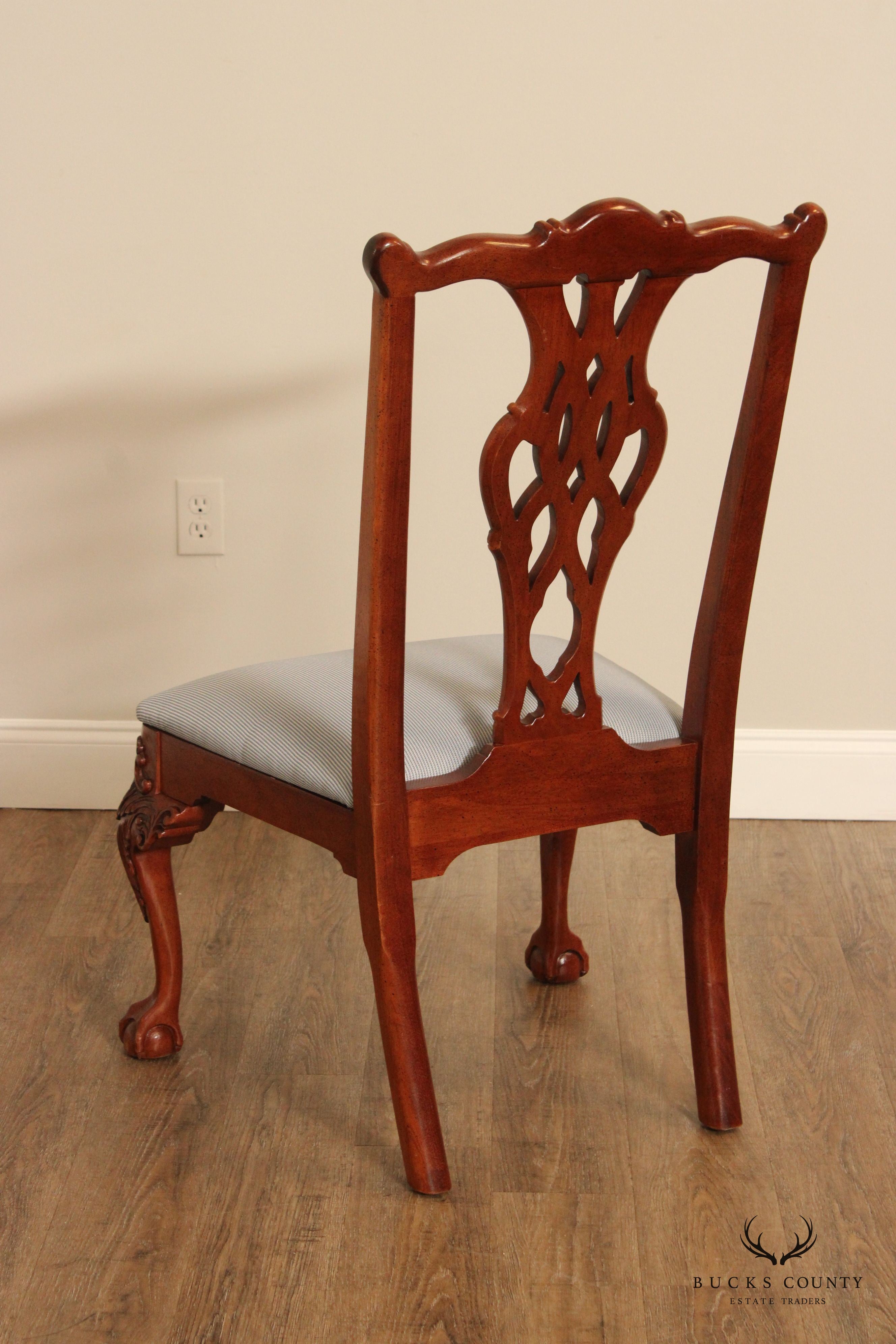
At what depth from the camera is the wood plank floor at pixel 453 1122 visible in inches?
47.2

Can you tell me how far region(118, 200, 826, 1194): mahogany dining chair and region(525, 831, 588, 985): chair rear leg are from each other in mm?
271

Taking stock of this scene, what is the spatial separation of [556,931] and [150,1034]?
503mm

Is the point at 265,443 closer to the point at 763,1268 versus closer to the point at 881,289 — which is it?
the point at 881,289

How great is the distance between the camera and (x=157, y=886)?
1.55 m

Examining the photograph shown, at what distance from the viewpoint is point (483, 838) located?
4.34 ft

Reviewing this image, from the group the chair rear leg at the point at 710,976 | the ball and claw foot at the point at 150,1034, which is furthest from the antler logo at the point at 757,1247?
the ball and claw foot at the point at 150,1034

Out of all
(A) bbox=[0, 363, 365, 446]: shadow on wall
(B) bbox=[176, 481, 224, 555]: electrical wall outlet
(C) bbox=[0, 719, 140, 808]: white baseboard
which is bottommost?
(C) bbox=[0, 719, 140, 808]: white baseboard

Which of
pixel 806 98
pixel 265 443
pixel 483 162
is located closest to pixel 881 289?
pixel 806 98

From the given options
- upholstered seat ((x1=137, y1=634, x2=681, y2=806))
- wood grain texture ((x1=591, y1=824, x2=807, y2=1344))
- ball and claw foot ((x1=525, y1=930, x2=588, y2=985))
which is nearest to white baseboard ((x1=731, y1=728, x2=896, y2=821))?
wood grain texture ((x1=591, y1=824, x2=807, y2=1344))

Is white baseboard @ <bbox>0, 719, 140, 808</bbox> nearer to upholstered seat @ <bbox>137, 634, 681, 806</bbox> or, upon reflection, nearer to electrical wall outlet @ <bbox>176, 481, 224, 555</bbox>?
electrical wall outlet @ <bbox>176, 481, 224, 555</bbox>

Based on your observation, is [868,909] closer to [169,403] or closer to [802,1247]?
[802,1247]

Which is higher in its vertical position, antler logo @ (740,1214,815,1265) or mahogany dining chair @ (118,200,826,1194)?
mahogany dining chair @ (118,200,826,1194)

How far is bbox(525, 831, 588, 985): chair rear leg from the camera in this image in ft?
5.66

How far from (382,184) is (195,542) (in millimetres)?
626
